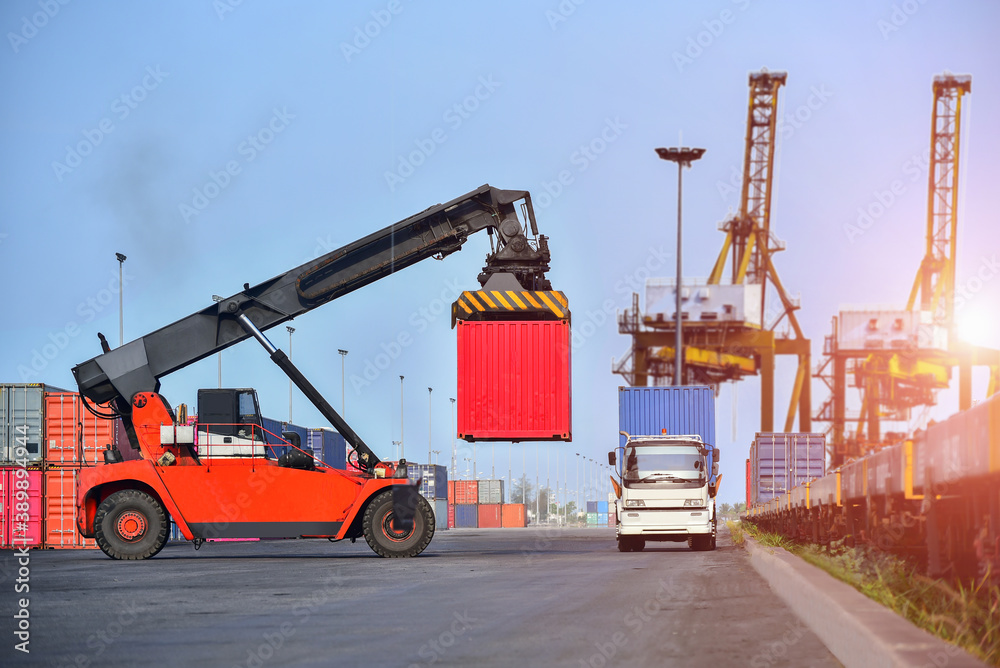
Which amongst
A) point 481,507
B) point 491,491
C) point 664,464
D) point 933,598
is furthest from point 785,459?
point 491,491

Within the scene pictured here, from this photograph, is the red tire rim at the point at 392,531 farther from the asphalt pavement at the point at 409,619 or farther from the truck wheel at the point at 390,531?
the asphalt pavement at the point at 409,619

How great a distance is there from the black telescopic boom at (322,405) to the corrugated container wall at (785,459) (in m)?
23.0

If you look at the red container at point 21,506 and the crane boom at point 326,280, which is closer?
the crane boom at point 326,280

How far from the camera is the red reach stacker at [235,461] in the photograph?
20.1m

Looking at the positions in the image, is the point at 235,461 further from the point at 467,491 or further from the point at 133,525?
the point at 467,491

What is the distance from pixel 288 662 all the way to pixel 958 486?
4.73m

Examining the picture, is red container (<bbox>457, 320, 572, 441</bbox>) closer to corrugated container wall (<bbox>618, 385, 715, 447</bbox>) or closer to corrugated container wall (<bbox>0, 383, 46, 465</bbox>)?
corrugated container wall (<bbox>0, 383, 46, 465</bbox>)

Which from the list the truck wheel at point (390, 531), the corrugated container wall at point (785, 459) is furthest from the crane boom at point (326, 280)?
the corrugated container wall at point (785, 459)

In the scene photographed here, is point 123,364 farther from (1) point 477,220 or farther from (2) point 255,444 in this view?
(1) point 477,220

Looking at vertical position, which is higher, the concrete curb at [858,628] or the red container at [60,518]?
the concrete curb at [858,628]

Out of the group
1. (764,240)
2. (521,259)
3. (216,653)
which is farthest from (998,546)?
(764,240)

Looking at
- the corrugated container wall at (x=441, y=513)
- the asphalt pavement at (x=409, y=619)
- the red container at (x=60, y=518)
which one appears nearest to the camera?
the asphalt pavement at (x=409, y=619)

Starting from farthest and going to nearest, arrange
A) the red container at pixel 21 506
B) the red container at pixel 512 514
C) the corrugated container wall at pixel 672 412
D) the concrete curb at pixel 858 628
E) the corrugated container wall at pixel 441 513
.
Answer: the red container at pixel 512 514, the corrugated container wall at pixel 441 513, the corrugated container wall at pixel 672 412, the red container at pixel 21 506, the concrete curb at pixel 858 628

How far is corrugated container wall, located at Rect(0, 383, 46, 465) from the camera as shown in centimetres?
3072
